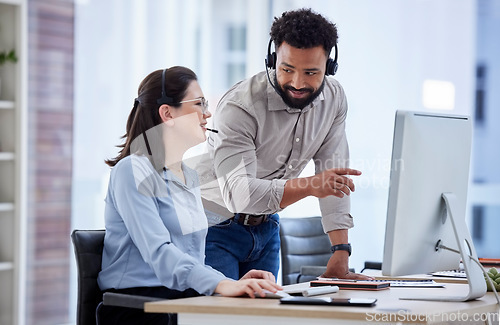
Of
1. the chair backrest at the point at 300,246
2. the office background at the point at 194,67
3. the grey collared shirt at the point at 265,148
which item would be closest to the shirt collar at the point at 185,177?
the grey collared shirt at the point at 265,148

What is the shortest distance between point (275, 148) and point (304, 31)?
420 millimetres

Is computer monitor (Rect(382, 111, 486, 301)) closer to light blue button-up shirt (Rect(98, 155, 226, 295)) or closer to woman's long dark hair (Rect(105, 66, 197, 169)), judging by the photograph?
light blue button-up shirt (Rect(98, 155, 226, 295))

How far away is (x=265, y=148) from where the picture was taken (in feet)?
7.57

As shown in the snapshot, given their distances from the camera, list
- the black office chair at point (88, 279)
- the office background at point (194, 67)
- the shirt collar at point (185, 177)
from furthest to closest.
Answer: the office background at point (194, 67), the shirt collar at point (185, 177), the black office chair at point (88, 279)

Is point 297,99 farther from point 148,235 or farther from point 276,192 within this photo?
point 148,235

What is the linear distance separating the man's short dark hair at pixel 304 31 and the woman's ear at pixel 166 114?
41cm

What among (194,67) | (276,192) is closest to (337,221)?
(276,192)

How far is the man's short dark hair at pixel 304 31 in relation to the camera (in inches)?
81.3

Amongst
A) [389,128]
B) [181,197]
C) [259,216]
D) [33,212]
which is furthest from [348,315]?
[33,212]

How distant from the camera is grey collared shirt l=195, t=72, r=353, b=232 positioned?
6.93 ft

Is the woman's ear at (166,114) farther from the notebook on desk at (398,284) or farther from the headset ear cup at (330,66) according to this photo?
the notebook on desk at (398,284)

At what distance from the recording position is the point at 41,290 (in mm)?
4148

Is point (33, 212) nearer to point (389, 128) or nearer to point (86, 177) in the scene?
point (86, 177)

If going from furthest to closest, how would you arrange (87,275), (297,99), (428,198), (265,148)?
(265,148) → (297,99) → (87,275) → (428,198)
